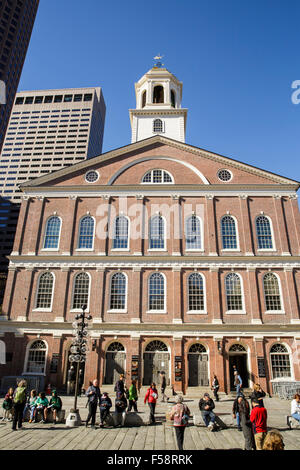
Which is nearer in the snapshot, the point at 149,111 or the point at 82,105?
the point at 149,111

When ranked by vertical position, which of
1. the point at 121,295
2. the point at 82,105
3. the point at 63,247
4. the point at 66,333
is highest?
the point at 82,105

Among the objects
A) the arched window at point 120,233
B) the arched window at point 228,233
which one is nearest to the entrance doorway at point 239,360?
the arched window at point 228,233

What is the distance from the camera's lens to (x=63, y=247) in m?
25.5

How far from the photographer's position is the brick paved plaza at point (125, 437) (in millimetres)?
9625

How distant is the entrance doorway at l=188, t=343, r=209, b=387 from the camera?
21906mm

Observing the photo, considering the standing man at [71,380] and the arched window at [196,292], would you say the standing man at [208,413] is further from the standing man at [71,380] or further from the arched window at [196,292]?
the standing man at [71,380]

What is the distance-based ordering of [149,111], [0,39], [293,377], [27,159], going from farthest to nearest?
[27,159]
[0,39]
[149,111]
[293,377]

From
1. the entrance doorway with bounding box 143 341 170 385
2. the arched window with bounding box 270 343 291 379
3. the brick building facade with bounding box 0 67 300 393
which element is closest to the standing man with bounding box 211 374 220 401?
the brick building facade with bounding box 0 67 300 393

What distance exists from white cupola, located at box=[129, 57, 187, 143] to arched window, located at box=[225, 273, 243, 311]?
55.1 feet

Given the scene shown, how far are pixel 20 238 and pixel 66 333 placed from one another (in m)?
9.10

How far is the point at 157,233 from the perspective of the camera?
85.1 ft
